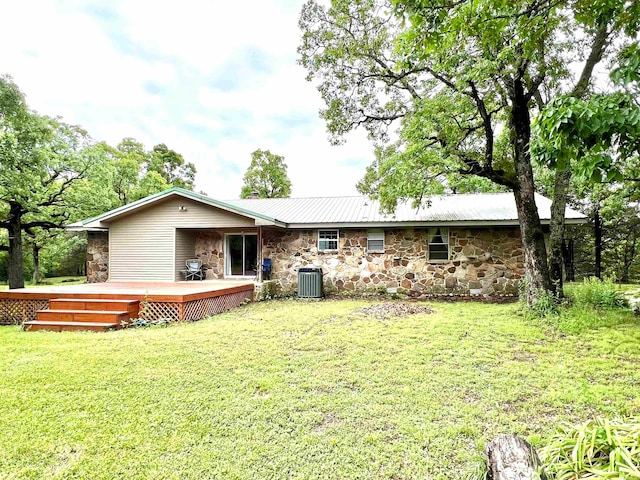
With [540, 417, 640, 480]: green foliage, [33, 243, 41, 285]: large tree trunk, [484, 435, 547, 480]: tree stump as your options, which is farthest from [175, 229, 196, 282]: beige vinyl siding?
[33, 243, 41, 285]: large tree trunk

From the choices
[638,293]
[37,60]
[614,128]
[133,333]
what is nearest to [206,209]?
[133,333]

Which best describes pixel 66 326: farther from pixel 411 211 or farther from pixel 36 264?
pixel 36 264

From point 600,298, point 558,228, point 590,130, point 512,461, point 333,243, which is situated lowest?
point 600,298

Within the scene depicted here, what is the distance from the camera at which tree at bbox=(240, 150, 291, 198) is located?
27359mm

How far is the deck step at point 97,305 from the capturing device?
7.28 meters

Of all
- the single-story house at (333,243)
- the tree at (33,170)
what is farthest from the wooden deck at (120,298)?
the tree at (33,170)

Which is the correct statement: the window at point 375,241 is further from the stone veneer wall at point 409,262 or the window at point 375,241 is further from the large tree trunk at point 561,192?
the large tree trunk at point 561,192

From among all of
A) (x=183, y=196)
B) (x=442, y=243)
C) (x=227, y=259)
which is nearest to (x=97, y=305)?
(x=183, y=196)

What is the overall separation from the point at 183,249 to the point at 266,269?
2947 millimetres

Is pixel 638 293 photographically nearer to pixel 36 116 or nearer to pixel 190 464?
pixel 190 464

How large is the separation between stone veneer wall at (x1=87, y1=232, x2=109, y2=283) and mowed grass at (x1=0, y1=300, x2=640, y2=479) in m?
7.41

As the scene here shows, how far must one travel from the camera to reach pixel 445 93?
25.0 feet

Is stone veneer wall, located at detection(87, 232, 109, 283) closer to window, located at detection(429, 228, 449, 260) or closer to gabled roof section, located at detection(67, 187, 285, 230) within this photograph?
gabled roof section, located at detection(67, 187, 285, 230)

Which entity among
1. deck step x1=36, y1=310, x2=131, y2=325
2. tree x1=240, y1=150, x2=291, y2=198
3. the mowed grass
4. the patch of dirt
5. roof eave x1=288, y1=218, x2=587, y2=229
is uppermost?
tree x1=240, y1=150, x2=291, y2=198
